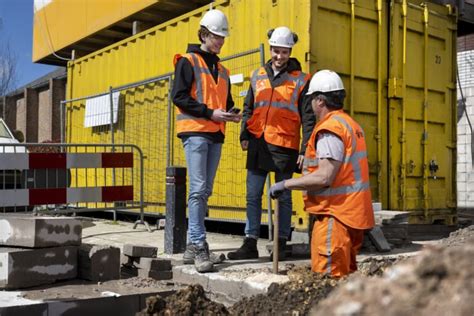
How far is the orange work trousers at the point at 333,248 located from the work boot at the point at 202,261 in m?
1.13

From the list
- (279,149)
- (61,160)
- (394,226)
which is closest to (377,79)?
(394,226)

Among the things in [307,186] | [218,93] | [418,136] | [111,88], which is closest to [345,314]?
[307,186]

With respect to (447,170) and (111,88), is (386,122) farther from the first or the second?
(111,88)

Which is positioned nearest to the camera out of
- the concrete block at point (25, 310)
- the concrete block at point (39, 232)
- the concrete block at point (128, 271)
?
the concrete block at point (25, 310)

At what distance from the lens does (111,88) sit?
403 inches

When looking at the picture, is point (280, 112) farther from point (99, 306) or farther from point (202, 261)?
point (99, 306)

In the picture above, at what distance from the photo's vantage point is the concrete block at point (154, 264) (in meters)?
5.06

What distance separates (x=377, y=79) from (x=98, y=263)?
14.2ft

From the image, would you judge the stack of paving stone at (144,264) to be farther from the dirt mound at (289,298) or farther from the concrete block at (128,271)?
the dirt mound at (289,298)

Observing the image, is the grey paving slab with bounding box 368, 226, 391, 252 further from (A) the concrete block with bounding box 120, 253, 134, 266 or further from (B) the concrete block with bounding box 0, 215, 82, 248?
(B) the concrete block with bounding box 0, 215, 82, 248

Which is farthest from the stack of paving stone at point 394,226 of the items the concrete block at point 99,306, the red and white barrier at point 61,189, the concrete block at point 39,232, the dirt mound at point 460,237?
the red and white barrier at point 61,189

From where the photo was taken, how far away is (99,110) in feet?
35.8

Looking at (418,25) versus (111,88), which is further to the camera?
(111,88)

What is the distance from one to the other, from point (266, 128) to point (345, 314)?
4.01 metres
